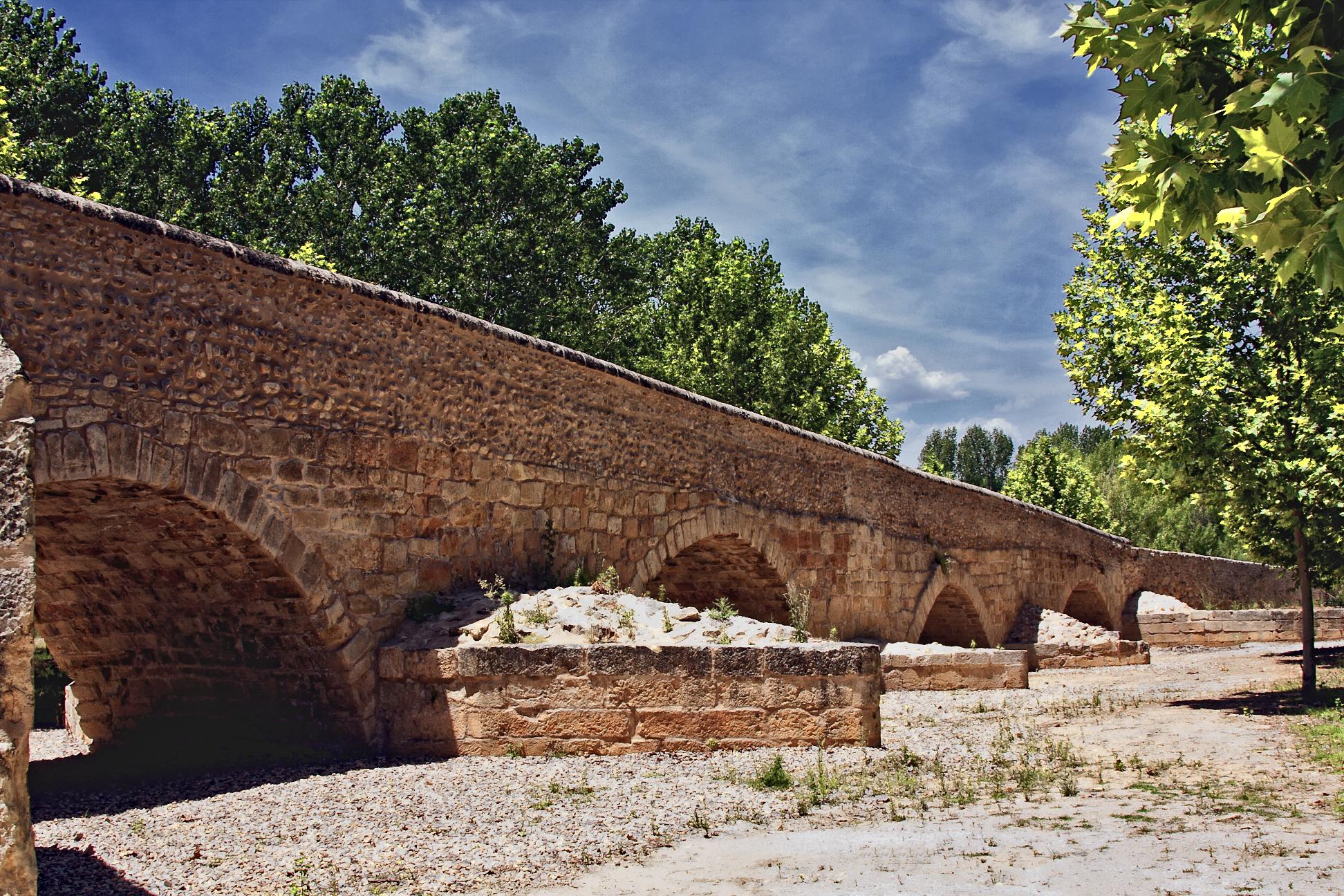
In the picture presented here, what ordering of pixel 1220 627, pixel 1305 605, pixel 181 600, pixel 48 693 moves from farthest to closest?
pixel 1220 627 → pixel 48 693 → pixel 1305 605 → pixel 181 600

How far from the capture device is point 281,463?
6.98 m

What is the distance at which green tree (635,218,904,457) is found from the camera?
23.9 m

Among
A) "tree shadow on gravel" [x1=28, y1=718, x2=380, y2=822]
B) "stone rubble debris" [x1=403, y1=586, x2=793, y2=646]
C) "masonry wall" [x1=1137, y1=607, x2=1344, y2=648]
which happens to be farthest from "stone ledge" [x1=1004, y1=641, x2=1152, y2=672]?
"tree shadow on gravel" [x1=28, y1=718, x2=380, y2=822]

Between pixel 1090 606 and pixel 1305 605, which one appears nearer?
pixel 1305 605

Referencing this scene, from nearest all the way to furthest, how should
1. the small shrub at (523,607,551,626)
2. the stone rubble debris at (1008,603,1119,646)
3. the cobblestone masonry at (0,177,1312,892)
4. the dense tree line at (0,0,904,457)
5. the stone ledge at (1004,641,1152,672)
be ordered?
the cobblestone masonry at (0,177,1312,892) → the small shrub at (523,607,551,626) → the stone ledge at (1004,641,1152,672) → the stone rubble debris at (1008,603,1119,646) → the dense tree line at (0,0,904,457)

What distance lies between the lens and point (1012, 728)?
30.3ft

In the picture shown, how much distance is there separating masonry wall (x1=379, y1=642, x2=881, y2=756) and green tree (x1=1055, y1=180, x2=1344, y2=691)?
4.84 metres

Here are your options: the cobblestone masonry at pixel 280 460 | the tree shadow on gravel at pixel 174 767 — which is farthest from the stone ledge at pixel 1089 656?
the tree shadow on gravel at pixel 174 767

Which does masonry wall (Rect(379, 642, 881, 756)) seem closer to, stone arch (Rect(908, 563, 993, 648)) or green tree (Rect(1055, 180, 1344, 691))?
green tree (Rect(1055, 180, 1344, 691))

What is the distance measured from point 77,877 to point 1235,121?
207 inches

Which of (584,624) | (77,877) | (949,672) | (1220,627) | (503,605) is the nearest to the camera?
(77,877)

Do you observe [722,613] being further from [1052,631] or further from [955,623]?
[1052,631]

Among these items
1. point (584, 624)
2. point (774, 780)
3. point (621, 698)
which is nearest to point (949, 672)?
point (584, 624)

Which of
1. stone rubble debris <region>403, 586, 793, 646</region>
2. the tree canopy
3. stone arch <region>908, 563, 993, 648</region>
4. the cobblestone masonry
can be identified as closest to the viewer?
Answer: the cobblestone masonry
